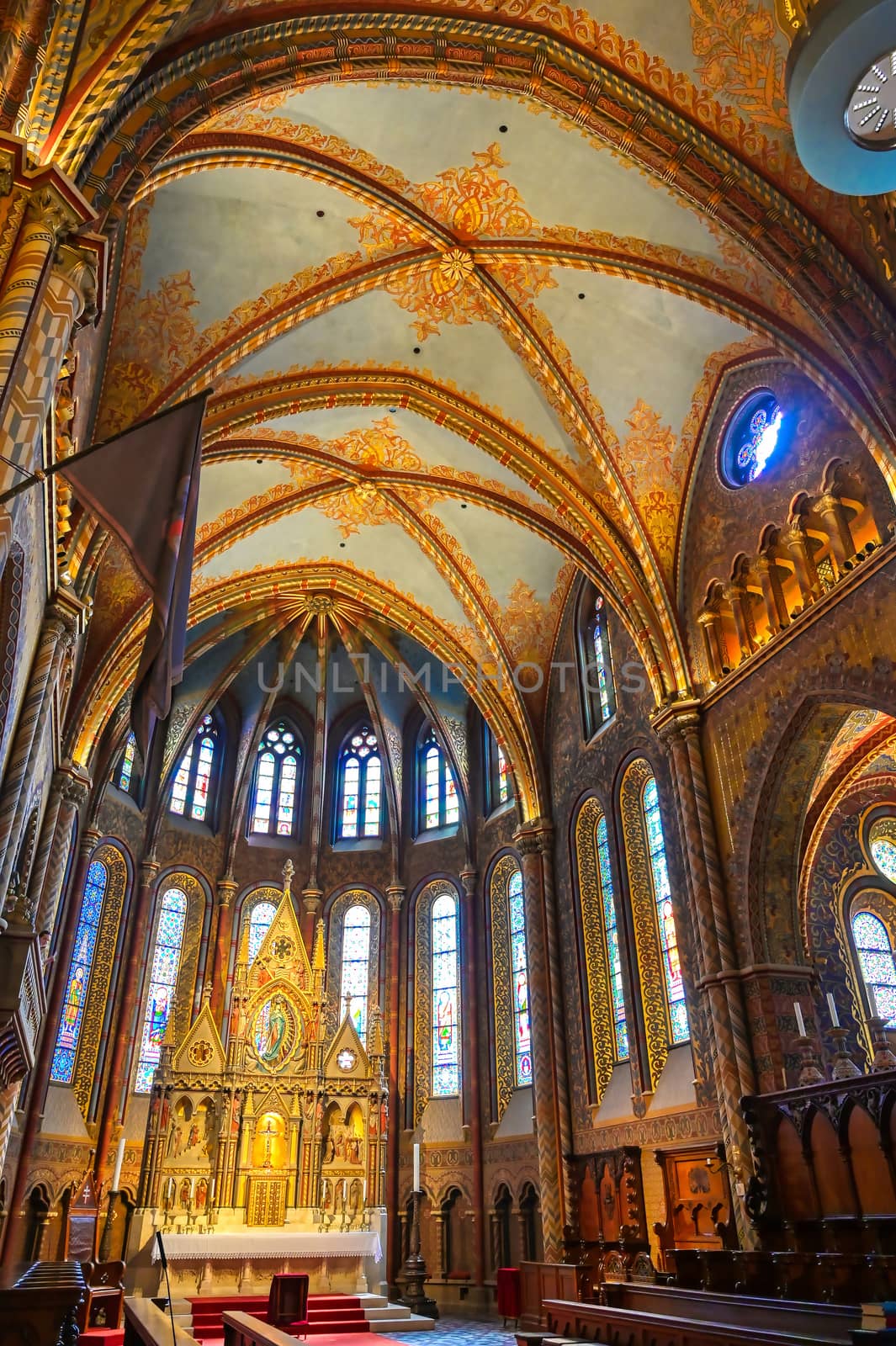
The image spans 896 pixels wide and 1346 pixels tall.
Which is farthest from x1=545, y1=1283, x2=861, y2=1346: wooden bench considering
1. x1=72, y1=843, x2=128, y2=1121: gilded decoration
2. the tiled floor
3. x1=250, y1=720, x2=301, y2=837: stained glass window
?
x1=250, y1=720, x2=301, y2=837: stained glass window

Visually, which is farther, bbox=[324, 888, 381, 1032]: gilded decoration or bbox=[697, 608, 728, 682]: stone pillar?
bbox=[324, 888, 381, 1032]: gilded decoration

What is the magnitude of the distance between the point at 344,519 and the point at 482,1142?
42.7ft

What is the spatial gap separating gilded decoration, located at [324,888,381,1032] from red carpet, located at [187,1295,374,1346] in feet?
21.7

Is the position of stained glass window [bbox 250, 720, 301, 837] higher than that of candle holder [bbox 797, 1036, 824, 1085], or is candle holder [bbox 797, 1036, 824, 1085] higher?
stained glass window [bbox 250, 720, 301, 837]

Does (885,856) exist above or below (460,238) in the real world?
below

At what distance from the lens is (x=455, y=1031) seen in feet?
70.9

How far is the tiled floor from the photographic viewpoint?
13609 mm

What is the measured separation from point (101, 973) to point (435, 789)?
8.90 meters

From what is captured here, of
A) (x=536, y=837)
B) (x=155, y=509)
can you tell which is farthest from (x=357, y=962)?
(x=155, y=509)

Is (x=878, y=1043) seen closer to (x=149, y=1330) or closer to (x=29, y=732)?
(x=149, y=1330)

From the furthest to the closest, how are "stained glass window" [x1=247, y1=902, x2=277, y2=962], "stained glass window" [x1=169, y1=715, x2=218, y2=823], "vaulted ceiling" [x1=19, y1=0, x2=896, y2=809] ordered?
"stained glass window" [x1=169, y1=715, x2=218, y2=823], "stained glass window" [x1=247, y1=902, x2=277, y2=962], "vaulted ceiling" [x1=19, y1=0, x2=896, y2=809]

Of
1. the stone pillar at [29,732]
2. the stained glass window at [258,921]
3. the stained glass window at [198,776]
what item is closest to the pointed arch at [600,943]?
the stained glass window at [258,921]

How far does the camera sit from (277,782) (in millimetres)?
25281

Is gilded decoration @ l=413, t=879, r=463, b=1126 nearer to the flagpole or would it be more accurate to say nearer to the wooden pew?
the wooden pew
